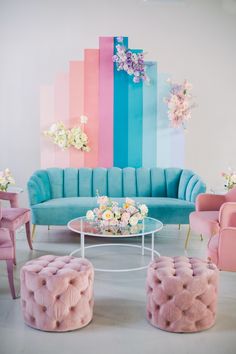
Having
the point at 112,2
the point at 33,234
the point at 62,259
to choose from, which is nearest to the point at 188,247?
the point at 33,234

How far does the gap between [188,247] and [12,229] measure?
2.15 meters

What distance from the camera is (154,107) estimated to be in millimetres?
7066

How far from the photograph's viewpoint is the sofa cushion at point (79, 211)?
6.00 metres

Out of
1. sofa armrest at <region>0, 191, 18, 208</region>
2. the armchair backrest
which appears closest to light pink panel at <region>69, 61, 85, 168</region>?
sofa armrest at <region>0, 191, 18, 208</region>

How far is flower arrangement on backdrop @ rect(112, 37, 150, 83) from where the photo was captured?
687 cm

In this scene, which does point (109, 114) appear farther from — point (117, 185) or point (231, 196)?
point (231, 196)

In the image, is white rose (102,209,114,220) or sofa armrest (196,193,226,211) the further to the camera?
sofa armrest (196,193,226,211)

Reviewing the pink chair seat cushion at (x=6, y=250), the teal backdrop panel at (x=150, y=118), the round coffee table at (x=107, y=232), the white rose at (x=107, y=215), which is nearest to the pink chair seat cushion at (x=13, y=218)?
the round coffee table at (x=107, y=232)

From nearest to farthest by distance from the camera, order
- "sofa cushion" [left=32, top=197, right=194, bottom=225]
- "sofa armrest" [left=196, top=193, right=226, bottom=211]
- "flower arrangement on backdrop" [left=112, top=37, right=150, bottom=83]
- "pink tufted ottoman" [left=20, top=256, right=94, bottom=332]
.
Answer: "pink tufted ottoman" [left=20, top=256, right=94, bottom=332] → "sofa armrest" [left=196, top=193, right=226, bottom=211] → "sofa cushion" [left=32, top=197, right=194, bottom=225] → "flower arrangement on backdrop" [left=112, top=37, right=150, bottom=83]

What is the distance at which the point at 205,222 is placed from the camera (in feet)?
17.0

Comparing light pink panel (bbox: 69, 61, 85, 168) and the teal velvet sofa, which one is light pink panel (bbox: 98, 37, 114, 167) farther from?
the teal velvet sofa

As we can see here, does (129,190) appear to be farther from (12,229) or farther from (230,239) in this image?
(230,239)

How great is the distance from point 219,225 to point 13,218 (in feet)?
7.05

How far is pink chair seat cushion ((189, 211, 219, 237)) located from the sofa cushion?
1.67 feet
